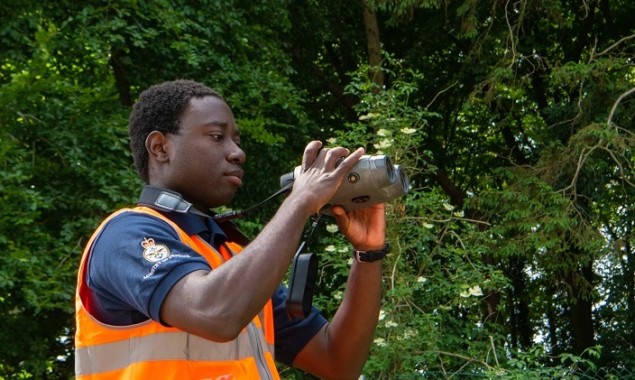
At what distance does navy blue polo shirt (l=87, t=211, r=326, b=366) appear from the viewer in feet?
6.87

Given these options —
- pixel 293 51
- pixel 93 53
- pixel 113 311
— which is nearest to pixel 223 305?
pixel 113 311

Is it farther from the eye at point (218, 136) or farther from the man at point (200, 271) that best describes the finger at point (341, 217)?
the eye at point (218, 136)

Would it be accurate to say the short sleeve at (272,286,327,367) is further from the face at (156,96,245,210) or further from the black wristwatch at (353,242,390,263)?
the face at (156,96,245,210)

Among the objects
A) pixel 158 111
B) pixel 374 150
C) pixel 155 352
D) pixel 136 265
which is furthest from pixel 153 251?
pixel 374 150

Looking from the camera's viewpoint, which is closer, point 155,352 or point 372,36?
point 155,352

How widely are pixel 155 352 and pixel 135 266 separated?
6.8 inches

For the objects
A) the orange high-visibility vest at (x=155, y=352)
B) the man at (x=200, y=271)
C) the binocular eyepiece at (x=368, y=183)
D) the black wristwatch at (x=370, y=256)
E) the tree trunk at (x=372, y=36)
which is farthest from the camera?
the tree trunk at (x=372, y=36)

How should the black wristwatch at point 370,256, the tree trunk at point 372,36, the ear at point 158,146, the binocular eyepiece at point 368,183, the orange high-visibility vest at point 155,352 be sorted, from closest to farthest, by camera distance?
the orange high-visibility vest at point 155,352
the binocular eyepiece at point 368,183
the ear at point 158,146
the black wristwatch at point 370,256
the tree trunk at point 372,36

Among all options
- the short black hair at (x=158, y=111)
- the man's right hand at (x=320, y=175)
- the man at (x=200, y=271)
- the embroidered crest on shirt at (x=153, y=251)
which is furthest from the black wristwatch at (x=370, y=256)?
the embroidered crest on shirt at (x=153, y=251)

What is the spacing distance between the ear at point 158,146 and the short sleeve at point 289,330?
48cm

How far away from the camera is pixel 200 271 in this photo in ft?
6.93

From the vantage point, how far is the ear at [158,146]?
8.02 ft

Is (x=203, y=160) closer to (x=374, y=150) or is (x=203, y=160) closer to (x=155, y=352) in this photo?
(x=155, y=352)

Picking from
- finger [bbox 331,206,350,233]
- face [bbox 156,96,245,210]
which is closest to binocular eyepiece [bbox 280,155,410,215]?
finger [bbox 331,206,350,233]
